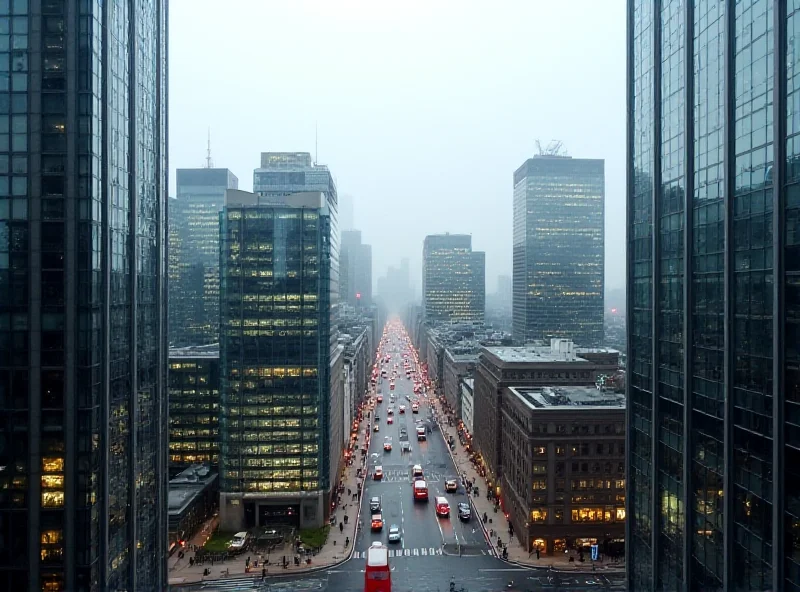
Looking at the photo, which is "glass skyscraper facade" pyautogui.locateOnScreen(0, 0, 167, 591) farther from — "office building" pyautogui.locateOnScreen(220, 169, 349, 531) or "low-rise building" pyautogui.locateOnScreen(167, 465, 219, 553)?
"office building" pyautogui.locateOnScreen(220, 169, 349, 531)

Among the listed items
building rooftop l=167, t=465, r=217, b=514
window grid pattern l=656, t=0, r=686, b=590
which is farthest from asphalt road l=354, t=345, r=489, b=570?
window grid pattern l=656, t=0, r=686, b=590

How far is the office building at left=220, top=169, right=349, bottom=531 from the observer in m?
101

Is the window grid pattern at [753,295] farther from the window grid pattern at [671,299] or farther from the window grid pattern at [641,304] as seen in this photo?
the window grid pattern at [641,304]

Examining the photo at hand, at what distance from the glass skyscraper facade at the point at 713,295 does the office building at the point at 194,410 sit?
8422cm

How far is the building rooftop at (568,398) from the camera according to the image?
89812 millimetres

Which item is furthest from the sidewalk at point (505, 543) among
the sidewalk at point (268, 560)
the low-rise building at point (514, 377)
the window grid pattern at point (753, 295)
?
the window grid pattern at point (753, 295)

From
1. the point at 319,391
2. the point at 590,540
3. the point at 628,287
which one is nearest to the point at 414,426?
the point at 319,391

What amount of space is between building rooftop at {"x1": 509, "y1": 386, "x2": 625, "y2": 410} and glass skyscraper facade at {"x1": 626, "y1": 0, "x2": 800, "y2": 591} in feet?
119

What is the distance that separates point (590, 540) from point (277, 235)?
6150 cm

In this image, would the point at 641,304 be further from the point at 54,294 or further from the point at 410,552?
the point at 410,552

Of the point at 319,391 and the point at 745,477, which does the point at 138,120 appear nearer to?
the point at 745,477

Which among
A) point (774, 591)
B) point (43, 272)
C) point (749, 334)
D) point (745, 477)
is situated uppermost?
point (43, 272)

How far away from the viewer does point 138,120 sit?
174 feet

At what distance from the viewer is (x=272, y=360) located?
101062mm
